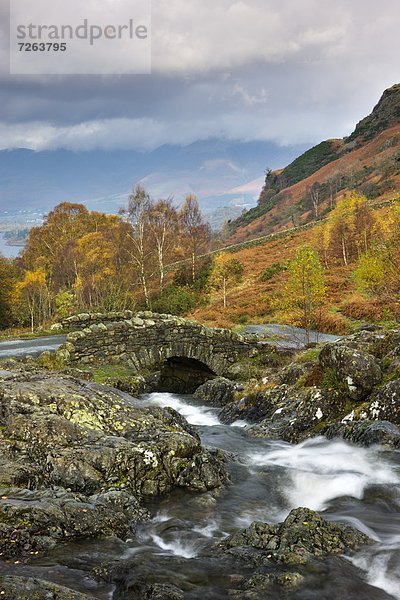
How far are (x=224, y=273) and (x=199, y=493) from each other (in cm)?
4738

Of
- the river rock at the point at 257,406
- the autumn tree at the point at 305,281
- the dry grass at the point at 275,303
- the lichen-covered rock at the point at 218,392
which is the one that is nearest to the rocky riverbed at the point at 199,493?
the river rock at the point at 257,406

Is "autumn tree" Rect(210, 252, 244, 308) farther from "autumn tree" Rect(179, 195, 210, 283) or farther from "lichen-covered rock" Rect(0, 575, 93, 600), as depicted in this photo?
"lichen-covered rock" Rect(0, 575, 93, 600)

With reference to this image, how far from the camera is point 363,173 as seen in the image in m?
125

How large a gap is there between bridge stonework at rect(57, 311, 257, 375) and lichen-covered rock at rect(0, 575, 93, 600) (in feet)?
51.9

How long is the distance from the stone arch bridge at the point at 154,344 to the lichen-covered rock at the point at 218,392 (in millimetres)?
3030

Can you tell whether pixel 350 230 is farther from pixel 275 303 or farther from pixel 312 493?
pixel 312 493

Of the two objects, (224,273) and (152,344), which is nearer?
(152,344)

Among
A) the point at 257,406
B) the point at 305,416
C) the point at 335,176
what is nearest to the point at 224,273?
the point at 257,406

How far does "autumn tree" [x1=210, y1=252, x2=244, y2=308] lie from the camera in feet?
186

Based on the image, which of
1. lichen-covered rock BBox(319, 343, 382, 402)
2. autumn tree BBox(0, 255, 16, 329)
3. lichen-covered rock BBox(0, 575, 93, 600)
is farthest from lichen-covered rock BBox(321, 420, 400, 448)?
autumn tree BBox(0, 255, 16, 329)

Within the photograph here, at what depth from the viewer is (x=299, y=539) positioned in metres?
6.91

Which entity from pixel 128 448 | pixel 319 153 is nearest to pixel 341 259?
pixel 128 448

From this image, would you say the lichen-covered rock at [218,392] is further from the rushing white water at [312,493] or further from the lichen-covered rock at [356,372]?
the lichen-covered rock at [356,372]

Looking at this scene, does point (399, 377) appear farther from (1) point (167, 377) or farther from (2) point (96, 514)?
(1) point (167, 377)
